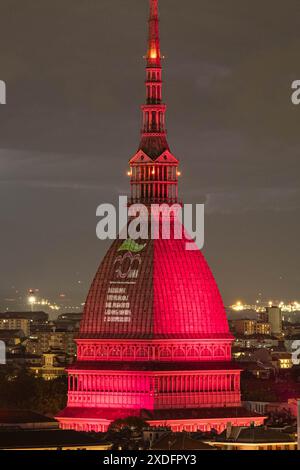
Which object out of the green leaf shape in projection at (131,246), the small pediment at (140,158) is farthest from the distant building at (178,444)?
the small pediment at (140,158)

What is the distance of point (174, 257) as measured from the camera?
7244 inches

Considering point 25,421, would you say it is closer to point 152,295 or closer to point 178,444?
point 152,295

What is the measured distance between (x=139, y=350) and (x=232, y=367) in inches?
208

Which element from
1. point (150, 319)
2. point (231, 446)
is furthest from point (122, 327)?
point (231, 446)

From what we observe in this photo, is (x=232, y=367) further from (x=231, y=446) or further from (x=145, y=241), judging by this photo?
(x=231, y=446)

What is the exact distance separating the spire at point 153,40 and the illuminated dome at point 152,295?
9574mm

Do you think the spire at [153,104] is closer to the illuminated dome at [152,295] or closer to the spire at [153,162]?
the spire at [153,162]

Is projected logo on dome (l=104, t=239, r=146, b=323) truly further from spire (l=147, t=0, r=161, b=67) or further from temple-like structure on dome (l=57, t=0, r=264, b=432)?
spire (l=147, t=0, r=161, b=67)

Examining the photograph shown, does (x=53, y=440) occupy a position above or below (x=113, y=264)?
below

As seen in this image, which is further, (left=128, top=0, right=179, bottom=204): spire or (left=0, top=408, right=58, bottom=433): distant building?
(left=128, top=0, right=179, bottom=204): spire

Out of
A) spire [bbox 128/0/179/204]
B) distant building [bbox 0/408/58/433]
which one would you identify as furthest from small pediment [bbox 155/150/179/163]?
distant building [bbox 0/408/58/433]

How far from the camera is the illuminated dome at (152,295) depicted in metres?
184

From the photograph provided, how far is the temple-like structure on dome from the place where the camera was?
184m

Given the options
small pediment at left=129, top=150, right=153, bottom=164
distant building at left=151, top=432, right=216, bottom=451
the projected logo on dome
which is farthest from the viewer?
small pediment at left=129, top=150, right=153, bottom=164
